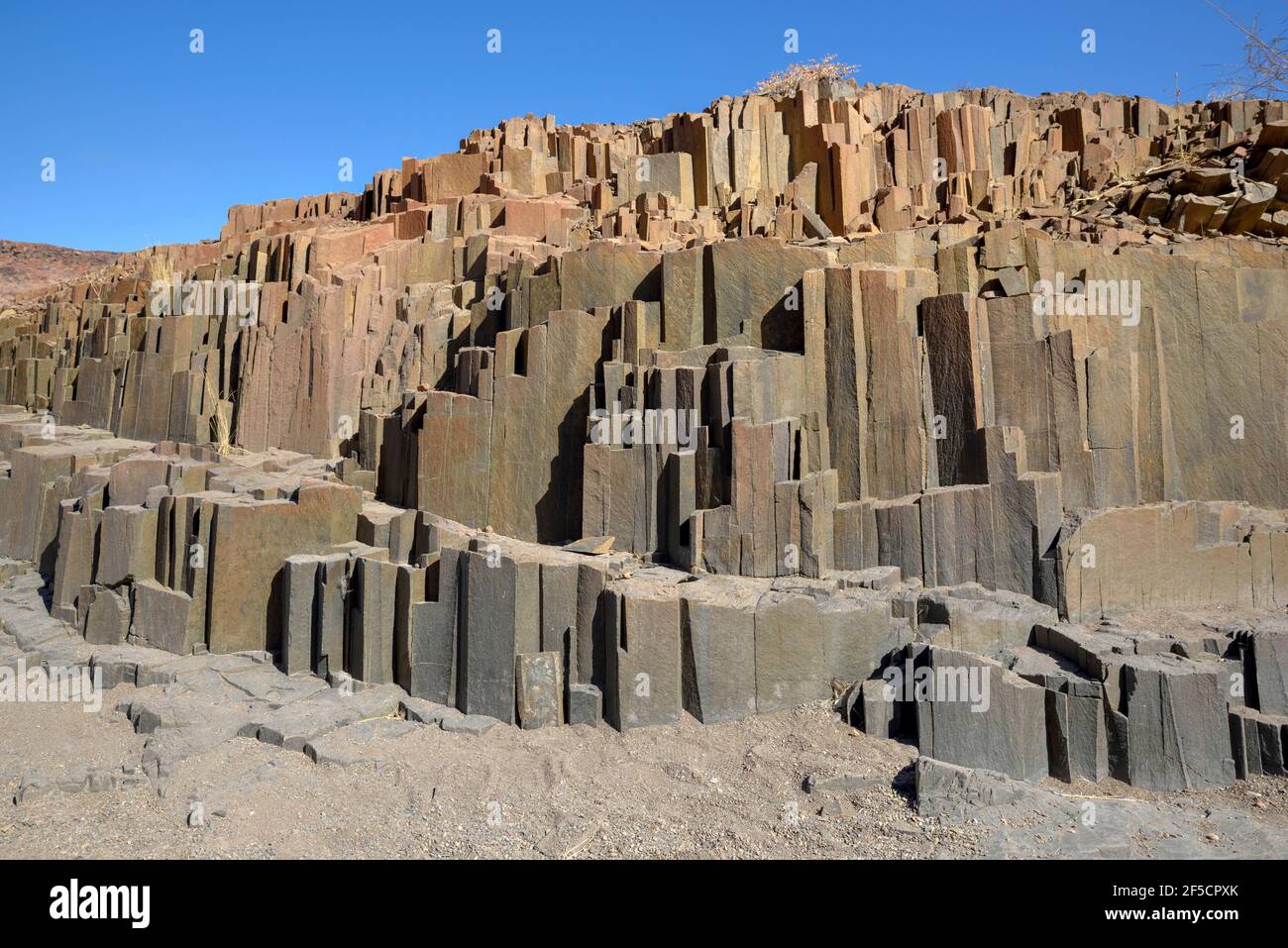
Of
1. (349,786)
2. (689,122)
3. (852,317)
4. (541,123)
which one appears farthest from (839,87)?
(349,786)

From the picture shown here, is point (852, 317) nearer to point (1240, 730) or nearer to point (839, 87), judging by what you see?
point (1240, 730)

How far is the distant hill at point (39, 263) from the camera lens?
124 feet

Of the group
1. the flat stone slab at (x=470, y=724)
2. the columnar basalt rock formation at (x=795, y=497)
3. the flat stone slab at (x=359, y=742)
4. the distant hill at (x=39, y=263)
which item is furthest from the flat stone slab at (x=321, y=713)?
the distant hill at (x=39, y=263)

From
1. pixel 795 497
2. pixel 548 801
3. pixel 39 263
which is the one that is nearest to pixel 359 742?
pixel 548 801

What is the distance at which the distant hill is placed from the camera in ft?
124

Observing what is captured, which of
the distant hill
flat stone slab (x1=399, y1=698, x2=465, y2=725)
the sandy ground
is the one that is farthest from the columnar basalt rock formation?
the distant hill

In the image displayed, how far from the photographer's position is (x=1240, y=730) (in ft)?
19.7

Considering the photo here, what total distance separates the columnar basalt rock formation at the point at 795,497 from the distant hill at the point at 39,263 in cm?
3174

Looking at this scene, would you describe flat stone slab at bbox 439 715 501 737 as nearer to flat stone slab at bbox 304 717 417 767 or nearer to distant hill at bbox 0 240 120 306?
flat stone slab at bbox 304 717 417 767

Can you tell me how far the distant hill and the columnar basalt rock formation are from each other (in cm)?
3174

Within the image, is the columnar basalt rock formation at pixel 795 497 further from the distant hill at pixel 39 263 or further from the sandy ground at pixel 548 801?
the distant hill at pixel 39 263

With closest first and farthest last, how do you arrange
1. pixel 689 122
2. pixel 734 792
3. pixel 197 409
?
pixel 734 792 → pixel 197 409 → pixel 689 122

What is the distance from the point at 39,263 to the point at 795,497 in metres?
45.3
